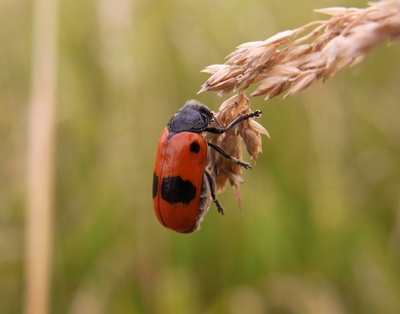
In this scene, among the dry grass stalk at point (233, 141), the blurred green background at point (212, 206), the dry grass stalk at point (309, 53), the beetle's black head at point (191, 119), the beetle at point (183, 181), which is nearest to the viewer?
the dry grass stalk at point (309, 53)

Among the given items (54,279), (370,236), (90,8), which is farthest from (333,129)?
(90,8)

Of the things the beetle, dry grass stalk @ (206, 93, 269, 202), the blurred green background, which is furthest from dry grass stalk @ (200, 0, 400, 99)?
the blurred green background

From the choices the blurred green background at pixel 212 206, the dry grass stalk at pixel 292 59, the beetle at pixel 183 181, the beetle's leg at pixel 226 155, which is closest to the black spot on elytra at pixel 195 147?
the beetle at pixel 183 181

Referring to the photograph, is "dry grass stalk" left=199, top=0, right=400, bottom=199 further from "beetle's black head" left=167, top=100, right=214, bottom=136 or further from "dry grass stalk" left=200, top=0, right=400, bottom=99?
"beetle's black head" left=167, top=100, right=214, bottom=136

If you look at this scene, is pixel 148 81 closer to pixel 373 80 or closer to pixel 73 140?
pixel 73 140

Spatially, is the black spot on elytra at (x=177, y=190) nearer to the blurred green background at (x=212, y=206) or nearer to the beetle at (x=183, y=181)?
the beetle at (x=183, y=181)

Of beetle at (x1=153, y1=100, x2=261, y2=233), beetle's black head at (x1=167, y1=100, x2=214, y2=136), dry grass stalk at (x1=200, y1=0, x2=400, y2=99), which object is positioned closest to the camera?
dry grass stalk at (x1=200, y1=0, x2=400, y2=99)
